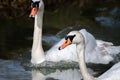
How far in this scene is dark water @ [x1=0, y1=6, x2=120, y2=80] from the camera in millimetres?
11905

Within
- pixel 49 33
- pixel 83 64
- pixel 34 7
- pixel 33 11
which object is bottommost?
pixel 83 64

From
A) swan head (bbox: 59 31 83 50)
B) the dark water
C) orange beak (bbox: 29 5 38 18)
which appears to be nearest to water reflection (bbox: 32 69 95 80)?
the dark water

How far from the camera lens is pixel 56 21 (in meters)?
18.2

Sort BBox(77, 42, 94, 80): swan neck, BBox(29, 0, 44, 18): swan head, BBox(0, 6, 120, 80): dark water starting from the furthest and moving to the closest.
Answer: BBox(29, 0, 44, 18): swan head, BBox(0, 6, 120, 80): dark water, BBox(77, 42, 94, 80): swan neck

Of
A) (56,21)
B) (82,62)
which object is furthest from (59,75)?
(56,21)

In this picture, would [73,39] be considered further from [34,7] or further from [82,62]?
[34,7]

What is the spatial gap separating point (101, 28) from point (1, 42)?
12.0 feet

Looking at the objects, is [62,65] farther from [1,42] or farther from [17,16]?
[17,16]

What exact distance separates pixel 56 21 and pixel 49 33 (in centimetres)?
233

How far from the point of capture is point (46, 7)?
2070 centimetres

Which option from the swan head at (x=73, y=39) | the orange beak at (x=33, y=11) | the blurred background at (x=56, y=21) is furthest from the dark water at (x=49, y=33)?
the swan head at (x=73, y=39)

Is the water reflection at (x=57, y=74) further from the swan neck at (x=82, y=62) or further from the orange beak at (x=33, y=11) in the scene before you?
the swan neck at (x=82, y=62)

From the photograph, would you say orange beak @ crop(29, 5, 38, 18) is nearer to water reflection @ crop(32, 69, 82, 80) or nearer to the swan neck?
water reflection @ crop(32, 69, 82, 80)

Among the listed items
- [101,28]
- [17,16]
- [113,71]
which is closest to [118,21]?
[101,28]
